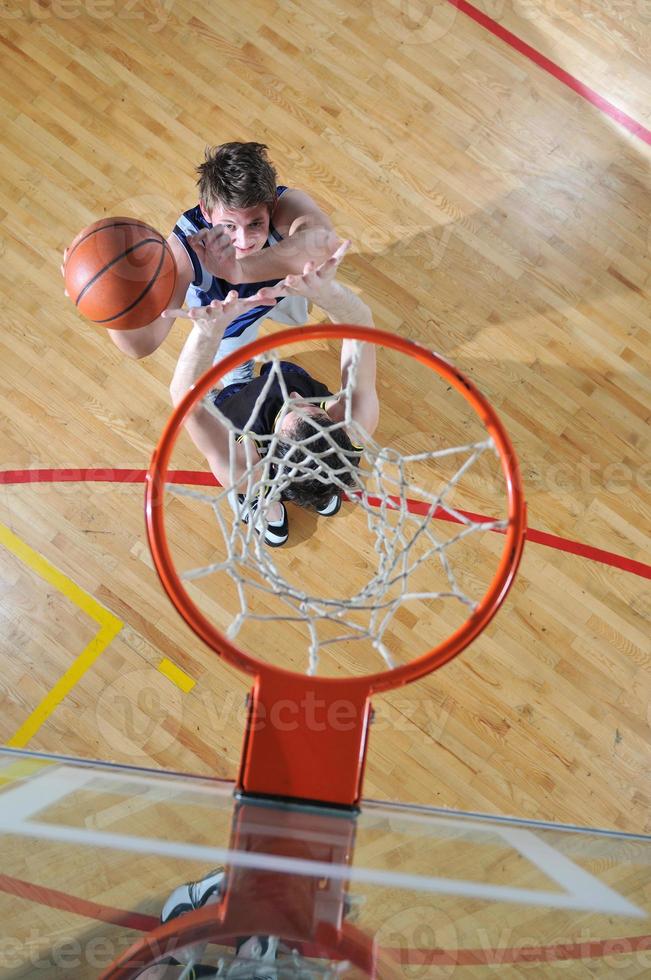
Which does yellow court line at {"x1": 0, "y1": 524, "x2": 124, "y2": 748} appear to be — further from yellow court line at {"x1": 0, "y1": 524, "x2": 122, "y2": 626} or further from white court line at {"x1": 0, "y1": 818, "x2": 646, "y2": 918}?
white court line at {"x1": 0, "y1": 818, "x2": 646, "y2": 918}

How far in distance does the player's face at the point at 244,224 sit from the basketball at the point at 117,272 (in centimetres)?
20

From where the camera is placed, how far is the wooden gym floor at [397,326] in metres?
2.54

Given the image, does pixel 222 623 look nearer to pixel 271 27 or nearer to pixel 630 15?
pixel 271 27

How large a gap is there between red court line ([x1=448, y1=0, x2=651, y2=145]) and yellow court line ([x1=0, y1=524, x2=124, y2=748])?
8.47ft

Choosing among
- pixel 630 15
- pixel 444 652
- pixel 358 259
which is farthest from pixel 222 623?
pixel 630 15

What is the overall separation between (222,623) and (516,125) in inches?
84.0

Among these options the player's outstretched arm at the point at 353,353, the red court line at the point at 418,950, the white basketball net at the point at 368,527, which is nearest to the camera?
the red court line at the point at 418,950

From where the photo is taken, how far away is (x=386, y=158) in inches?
112

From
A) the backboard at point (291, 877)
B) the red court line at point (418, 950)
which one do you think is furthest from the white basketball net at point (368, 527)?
the red court line at point (418, 950)

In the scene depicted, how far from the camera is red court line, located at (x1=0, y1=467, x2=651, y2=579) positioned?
2.63 m

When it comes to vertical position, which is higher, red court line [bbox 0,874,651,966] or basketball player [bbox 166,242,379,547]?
basketball player [bbox 166,242,379,547]

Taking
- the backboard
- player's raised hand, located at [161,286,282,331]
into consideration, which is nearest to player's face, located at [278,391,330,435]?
player's raised hand, located at [161,286,282,331]

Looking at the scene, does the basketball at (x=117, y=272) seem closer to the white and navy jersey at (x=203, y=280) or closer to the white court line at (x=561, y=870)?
the white and navy jersey at (x=203, y=280)

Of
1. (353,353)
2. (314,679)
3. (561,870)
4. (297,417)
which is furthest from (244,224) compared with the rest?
(561,870)
